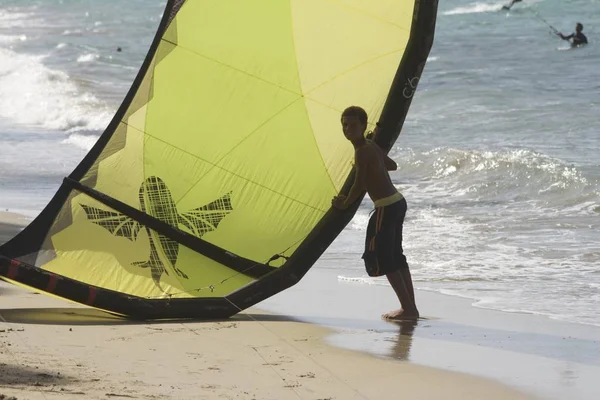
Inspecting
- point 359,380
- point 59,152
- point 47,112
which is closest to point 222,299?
point 359,380

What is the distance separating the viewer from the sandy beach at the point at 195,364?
5234mm

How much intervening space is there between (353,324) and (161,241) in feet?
4.29

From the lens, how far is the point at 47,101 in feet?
68.6

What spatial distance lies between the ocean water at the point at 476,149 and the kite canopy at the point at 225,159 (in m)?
1.46

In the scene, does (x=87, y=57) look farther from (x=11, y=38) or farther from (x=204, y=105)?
(x=204, y=105)

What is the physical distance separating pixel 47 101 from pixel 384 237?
14.9 metres

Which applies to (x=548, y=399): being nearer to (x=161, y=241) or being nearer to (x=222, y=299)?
(x=222, y=299)

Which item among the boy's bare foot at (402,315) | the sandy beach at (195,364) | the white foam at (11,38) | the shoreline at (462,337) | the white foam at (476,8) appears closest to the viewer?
the sandy beach at (195,364)

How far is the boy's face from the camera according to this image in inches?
266

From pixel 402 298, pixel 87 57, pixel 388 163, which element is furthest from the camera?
pixel 87 57

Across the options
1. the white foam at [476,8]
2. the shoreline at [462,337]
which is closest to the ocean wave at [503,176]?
the shoreline at [462,337]

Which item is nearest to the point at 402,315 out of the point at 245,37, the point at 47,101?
the point at 245,37

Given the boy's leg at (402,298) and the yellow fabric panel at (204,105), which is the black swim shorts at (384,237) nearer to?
the boy's leg at (402,298)

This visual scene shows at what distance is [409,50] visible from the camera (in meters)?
6.82
